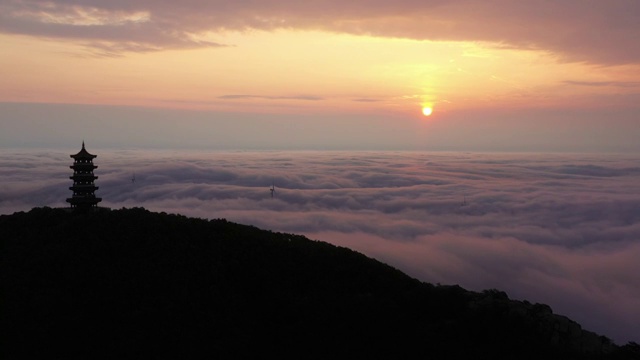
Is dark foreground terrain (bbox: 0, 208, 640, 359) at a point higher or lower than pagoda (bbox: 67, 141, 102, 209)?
lower

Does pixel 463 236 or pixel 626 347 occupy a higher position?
pixel 626 347

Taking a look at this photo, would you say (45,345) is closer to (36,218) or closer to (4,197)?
(36,218)

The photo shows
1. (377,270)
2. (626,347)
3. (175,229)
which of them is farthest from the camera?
(175,229)

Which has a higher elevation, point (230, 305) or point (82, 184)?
point (82, 184)

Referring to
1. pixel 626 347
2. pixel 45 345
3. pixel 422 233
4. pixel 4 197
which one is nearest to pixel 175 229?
pixel 45 345

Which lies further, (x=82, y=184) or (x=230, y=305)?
(x=82, y=184)

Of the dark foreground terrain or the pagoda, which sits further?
the pagoda
